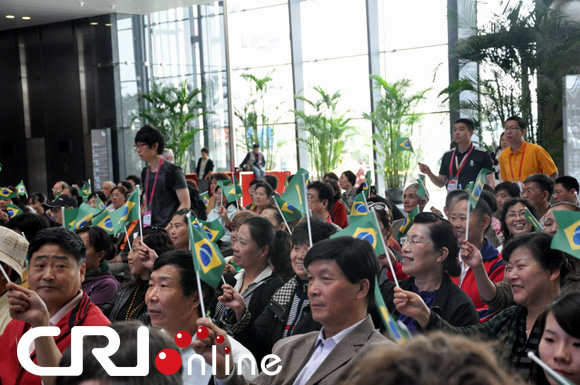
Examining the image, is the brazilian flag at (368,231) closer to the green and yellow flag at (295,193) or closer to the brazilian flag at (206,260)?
the brazilian flag at (206,260)

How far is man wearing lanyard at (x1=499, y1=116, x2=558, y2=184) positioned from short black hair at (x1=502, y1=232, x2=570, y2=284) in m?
4.79

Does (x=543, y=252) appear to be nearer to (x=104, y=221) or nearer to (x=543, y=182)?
(x=543, y=182)

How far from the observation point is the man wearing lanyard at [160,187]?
6.10 m

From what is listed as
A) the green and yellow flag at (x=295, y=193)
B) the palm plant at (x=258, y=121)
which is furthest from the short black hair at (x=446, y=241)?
the palm plant at (x=258, y=121)

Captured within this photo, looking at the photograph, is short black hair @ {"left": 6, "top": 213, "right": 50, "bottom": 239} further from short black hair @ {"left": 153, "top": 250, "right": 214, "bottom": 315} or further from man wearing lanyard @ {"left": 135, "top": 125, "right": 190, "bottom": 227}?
short black hair @ {"left": 153, "top": 250, "right": 214, "bottom": 315}

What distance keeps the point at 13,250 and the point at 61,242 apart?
381 millimetres

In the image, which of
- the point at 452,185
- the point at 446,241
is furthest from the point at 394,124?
the point at 446,241

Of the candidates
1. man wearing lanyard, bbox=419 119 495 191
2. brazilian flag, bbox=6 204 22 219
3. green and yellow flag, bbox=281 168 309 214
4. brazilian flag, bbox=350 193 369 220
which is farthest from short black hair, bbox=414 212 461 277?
brazilian flag, bbox=6 204 22 219

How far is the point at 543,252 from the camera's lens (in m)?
3.18

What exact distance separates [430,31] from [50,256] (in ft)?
45.3

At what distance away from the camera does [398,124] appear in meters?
15.5

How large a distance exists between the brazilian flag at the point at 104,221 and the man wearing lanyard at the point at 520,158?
4219 millimetres

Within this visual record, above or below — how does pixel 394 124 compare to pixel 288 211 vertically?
above

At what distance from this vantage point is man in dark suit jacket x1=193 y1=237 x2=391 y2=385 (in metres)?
2.77
